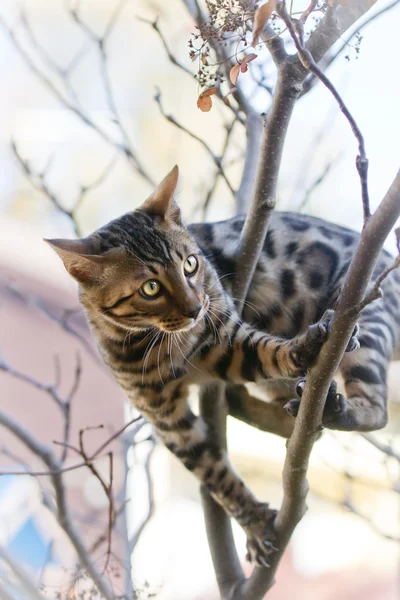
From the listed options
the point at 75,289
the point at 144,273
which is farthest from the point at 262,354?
the point at 75,289

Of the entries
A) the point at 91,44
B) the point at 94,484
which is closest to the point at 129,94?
the point at 91,44

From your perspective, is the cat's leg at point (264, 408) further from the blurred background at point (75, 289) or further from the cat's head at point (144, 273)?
the cat's head at point (144, 273)

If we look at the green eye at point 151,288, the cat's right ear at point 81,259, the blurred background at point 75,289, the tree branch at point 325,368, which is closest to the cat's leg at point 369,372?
the tree branch at point 325,368

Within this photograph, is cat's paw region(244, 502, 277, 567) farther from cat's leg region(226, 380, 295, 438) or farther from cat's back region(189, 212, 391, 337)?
cat's back region(189, 212, 391, 337)

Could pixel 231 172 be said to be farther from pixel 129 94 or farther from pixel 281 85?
pixel 281 85

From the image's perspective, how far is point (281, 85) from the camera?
2.86ft

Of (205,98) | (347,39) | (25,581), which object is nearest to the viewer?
(205,98)

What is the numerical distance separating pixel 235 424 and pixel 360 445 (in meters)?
0.36

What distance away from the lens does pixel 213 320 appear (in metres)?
1.10

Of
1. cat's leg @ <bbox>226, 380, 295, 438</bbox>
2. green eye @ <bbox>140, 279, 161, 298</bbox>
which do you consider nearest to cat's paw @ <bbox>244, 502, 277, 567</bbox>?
cat's leg @ <bbox>226, 380, 295, 438</bbox>

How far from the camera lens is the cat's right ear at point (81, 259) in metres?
0.91

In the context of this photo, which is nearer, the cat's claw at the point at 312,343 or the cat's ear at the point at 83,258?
the cat's claw at the point at 312,343

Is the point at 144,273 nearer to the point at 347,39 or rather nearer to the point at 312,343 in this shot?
the point at 312,343

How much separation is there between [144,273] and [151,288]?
28 mm
